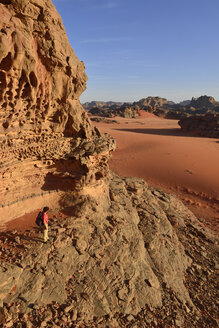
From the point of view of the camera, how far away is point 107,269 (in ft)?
17.9

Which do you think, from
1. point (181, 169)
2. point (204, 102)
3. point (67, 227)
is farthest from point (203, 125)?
point (204, 102)

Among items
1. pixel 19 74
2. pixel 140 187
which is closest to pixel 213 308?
pixel 140 187

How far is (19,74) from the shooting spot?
5.02 meters

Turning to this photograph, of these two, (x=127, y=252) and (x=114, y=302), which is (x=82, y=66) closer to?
(x=127, y=252)

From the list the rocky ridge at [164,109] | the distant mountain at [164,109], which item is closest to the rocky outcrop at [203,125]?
the rocky ridge at [164,109]

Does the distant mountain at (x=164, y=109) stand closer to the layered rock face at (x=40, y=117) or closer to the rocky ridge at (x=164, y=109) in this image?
the rocky ridge at (x=164, y=109)

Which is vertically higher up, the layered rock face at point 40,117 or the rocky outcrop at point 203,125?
the layered rock face at point 40,117

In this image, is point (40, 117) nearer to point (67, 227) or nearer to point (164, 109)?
point (67, 227)

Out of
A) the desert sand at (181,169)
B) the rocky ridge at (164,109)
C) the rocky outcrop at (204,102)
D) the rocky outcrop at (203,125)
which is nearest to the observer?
the desert sand at (181,169)

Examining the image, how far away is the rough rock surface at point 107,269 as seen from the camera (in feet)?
14.4

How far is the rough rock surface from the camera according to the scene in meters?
4.40

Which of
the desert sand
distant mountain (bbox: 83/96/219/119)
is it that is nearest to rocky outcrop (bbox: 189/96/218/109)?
distant mountain (bbox: 83/96/219/119)

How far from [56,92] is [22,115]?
1223 mm

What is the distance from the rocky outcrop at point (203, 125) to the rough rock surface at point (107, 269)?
A: 31033mm
